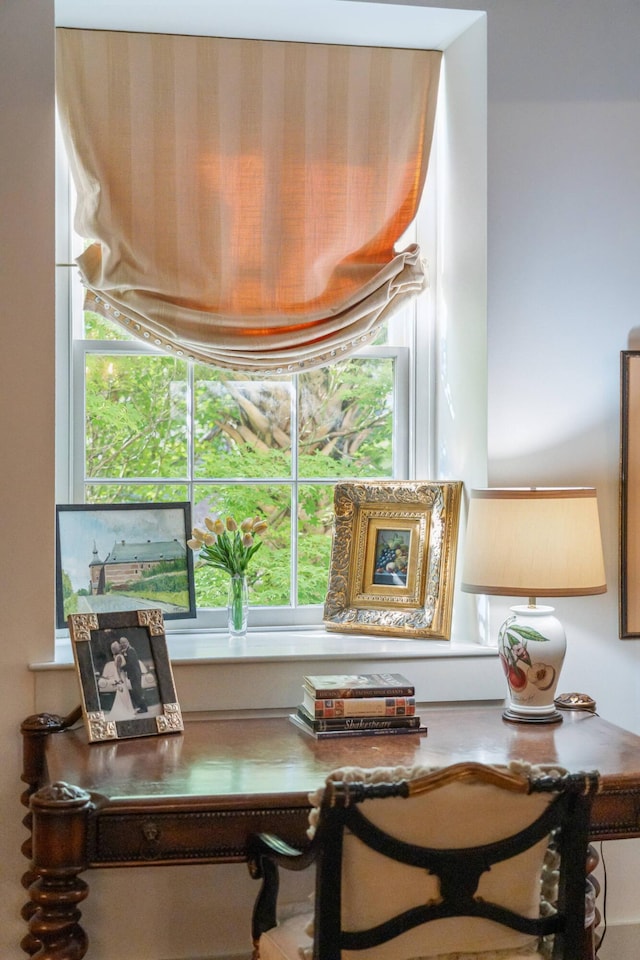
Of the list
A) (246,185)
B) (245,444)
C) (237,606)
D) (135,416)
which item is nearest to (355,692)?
(237,606)

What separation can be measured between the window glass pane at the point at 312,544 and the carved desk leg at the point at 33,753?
0.86m

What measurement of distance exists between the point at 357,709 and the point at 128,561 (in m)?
0.80

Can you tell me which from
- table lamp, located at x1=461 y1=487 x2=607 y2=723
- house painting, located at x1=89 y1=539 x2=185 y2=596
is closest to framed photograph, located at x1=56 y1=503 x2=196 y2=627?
house painting, located at x1=89 y1=539 x2=185 y2=596

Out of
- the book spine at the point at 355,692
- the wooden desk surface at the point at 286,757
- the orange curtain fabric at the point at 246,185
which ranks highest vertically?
the orange curtain fabric at the point at 246,185

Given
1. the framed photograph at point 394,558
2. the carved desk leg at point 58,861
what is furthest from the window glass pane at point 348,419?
the carved desk leg at point 58,861

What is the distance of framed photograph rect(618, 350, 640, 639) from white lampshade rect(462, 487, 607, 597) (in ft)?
1.03

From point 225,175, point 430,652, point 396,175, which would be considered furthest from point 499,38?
point 430,652

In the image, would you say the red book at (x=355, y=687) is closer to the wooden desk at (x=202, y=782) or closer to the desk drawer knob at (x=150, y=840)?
the wooden desk at (x=202, y=782)

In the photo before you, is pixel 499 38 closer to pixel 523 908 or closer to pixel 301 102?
pixel 301 102

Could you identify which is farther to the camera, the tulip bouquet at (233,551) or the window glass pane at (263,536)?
the window glass pane at (263,536)

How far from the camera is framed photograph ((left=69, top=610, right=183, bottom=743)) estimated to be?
2.34 metres

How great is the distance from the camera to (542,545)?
245 centimetres

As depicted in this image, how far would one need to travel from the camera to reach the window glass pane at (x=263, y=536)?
9.77ft

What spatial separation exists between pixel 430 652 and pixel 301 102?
1618 millimetres
